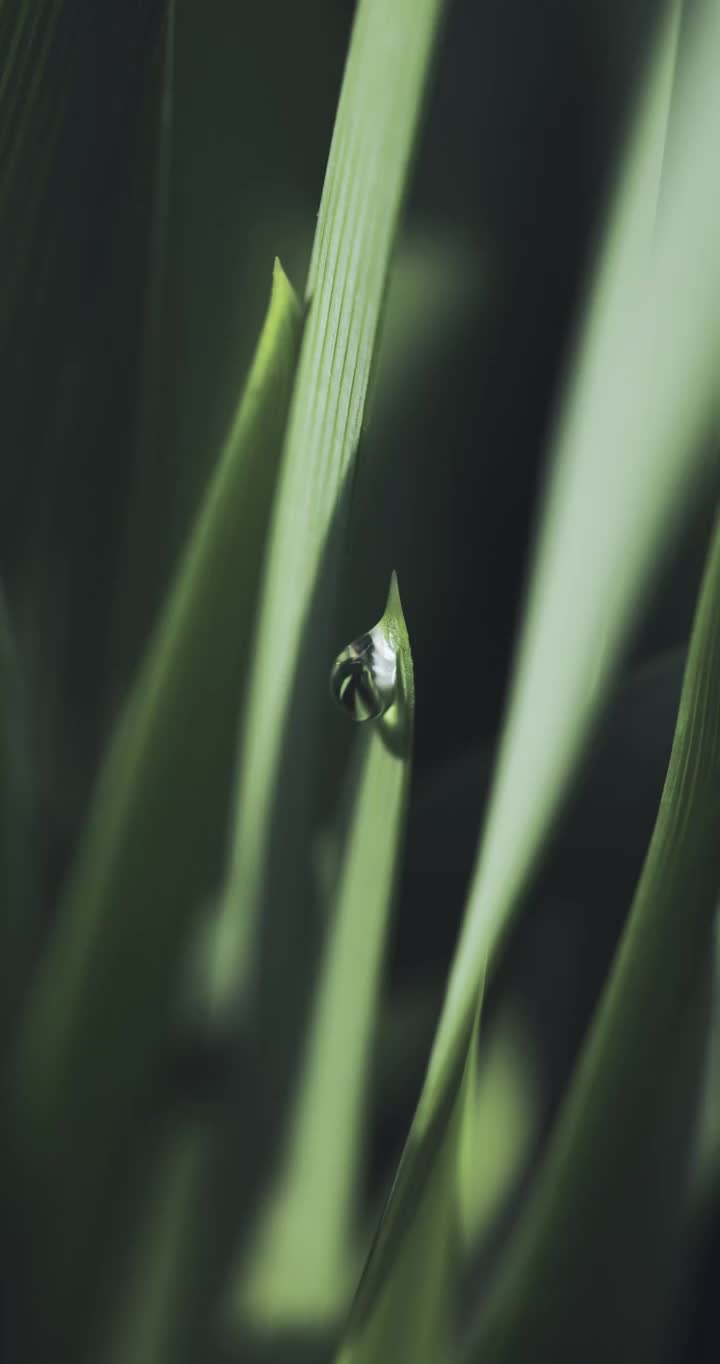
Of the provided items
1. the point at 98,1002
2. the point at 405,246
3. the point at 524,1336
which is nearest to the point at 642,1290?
the point at 524,1336

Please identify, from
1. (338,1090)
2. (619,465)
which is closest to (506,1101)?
(338,1090)

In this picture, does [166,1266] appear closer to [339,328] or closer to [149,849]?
[149,849]

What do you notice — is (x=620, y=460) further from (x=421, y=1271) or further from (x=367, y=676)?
(x=421, y=1271)

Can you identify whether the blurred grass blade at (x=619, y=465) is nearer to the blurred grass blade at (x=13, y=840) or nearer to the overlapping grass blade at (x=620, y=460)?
the overlapping grass blade at (x=620, y=460)

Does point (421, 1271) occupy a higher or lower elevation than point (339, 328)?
lower

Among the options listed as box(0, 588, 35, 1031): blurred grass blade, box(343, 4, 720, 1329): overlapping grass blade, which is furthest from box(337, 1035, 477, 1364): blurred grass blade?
box(0, 588, 35, 1031): blurred grass blade

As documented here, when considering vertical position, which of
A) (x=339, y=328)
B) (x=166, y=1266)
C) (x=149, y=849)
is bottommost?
(x=166, y=1266)

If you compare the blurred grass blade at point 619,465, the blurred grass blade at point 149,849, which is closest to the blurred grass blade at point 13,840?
the blurred grass blade at point 149,849

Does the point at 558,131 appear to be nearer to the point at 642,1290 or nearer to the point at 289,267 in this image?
the point at 289,267
